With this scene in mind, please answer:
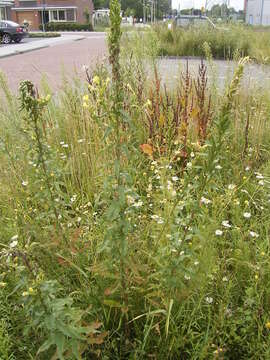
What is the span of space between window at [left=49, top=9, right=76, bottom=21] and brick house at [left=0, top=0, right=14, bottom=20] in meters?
5.68

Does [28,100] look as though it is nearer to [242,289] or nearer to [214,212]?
[214,212]

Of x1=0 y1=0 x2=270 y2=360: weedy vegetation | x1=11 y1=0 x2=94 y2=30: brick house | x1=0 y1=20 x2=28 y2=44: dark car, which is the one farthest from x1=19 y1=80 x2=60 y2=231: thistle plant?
x1=11 y1=0 x2=94 y2=30: brick house

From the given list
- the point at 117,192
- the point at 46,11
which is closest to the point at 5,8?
the point at 46,11


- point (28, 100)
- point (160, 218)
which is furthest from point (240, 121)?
point (28, 100)

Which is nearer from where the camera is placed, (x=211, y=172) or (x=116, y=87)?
(x=116, y=87)

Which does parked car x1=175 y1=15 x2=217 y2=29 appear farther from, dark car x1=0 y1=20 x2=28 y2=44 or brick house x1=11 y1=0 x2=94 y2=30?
brick house x1=11 y1=0 x2=94 y2=30

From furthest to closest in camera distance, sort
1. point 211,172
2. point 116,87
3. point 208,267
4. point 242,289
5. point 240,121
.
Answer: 1. point 240,121
2. point 242,289
3. point 208,267
4. point 211,172
5. point 116,87

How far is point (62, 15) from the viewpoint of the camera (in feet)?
172

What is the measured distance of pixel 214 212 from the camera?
2.25 m

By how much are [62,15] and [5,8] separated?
314 inches

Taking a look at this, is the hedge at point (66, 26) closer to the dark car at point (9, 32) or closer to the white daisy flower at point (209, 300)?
the dark car at point (9, 32)

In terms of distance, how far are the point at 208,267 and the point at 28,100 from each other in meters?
1.20

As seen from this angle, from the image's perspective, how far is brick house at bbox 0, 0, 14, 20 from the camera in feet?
155

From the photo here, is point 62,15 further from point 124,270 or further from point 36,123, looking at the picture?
point 124,270
